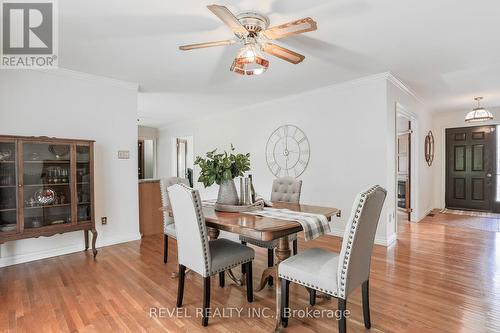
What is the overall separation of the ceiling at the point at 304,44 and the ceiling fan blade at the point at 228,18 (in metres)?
0.23

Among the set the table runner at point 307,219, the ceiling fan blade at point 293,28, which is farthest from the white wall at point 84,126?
the ceiling fan blade at point 293,28

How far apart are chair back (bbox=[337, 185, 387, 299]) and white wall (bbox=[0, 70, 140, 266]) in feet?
10.9

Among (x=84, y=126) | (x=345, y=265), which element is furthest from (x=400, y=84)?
A: (x=84, y=126)

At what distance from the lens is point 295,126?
4.89 m

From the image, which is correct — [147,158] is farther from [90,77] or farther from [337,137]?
[337,137]

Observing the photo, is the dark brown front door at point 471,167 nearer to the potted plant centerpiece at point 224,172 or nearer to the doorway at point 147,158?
the potted plant centerpiece at point 224,172

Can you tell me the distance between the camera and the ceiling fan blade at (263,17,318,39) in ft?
5.86

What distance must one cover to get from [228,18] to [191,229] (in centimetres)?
148

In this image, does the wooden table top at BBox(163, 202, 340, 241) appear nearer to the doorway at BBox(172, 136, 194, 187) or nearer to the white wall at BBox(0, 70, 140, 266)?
the white wall at BBox(0, 70, 140, 266)

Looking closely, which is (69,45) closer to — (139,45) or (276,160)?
(139,45)

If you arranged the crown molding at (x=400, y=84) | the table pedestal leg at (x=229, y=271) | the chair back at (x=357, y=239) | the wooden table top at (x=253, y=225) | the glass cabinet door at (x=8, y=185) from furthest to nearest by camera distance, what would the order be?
the crown molding at (x=400, y=84), the glass cabinet door at (x=8, y=185), the table pedestal leg at (x=229, y=271), the wooden table top at (x=253, y=225), the chair back at (x=357, y=239)

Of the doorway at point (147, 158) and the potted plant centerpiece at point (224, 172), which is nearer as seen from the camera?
the potted plant centerpiece at point (224, 172)

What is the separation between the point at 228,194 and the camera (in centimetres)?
246

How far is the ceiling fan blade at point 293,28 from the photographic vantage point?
1.79m
